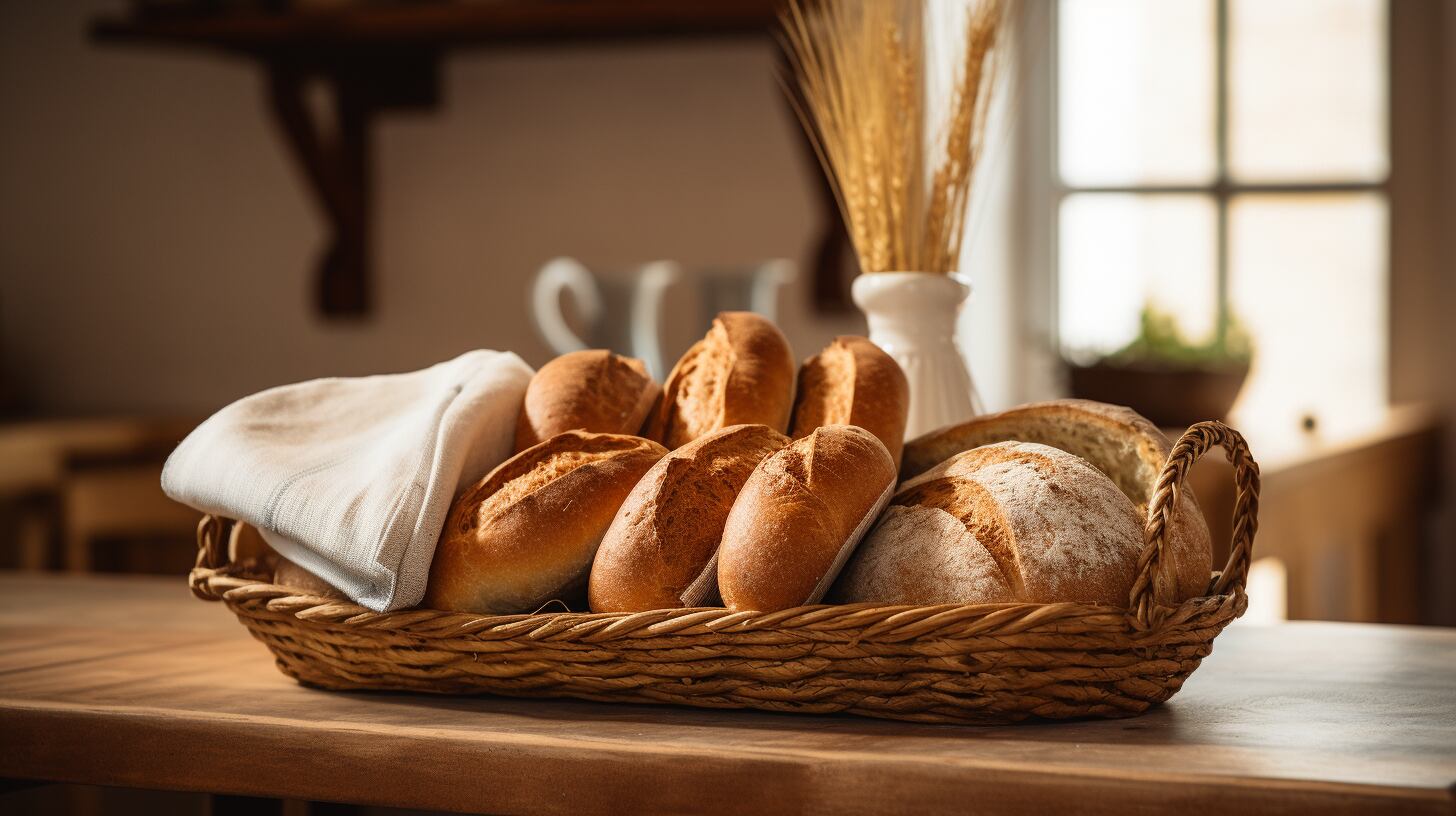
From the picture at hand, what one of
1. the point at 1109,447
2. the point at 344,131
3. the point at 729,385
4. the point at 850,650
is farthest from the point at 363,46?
the point at 850,650

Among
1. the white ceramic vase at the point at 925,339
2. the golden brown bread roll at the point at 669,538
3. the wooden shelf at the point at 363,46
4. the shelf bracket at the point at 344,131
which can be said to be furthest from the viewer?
the shelf bracket at the point at 344,131

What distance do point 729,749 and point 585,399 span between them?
0.28 m

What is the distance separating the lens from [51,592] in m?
1.30

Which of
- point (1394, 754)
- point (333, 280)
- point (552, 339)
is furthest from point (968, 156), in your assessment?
point (333, 280)

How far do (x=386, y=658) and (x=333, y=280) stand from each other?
2062mm

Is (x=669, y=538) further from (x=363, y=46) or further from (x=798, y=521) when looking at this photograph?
(x=363, y=46)

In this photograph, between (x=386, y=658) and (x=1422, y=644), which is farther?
(x=1422, y=644)

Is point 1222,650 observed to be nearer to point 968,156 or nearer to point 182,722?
point 968,156

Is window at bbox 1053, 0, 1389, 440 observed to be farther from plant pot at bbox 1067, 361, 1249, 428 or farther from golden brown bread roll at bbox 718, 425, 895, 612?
golden brown bread roll at bbox 718, 425, 895, 612

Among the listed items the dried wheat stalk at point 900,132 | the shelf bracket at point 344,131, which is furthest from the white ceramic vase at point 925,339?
the shelf bracket at point 344,131

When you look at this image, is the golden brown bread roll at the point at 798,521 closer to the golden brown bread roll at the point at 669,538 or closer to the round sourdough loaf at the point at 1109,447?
the golden brown bread roll at the point at 669,538

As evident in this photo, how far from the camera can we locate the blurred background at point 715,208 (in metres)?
2.58

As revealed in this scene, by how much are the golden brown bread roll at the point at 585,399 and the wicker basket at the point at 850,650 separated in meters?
0.16

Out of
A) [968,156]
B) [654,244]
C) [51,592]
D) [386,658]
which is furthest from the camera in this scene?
[654,244]
